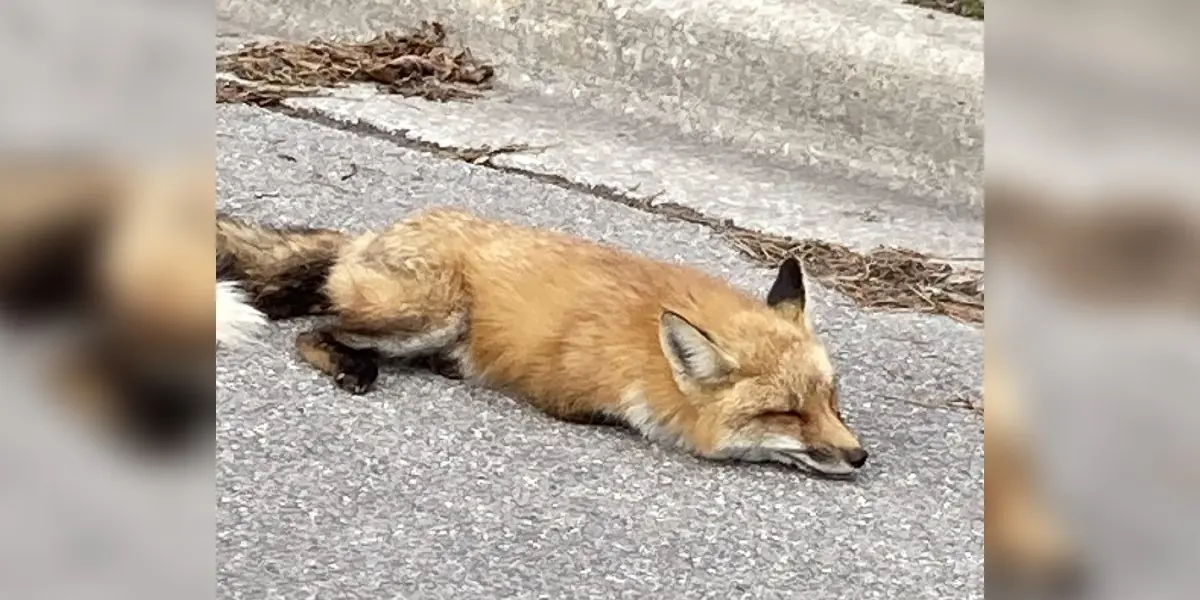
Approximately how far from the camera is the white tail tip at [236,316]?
5.20 feet

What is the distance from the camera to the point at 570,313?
173cm

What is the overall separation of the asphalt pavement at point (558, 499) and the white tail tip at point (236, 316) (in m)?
0.03

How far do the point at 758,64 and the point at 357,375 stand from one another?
1.06 meters

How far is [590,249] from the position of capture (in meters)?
1.84

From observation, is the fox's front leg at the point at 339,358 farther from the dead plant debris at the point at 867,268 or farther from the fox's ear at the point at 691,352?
the dead plant debris at the point at 867,268

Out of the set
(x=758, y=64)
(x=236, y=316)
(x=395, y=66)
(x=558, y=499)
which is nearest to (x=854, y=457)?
(x=558, y=499)

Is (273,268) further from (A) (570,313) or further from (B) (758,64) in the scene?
(B) (758,64)
